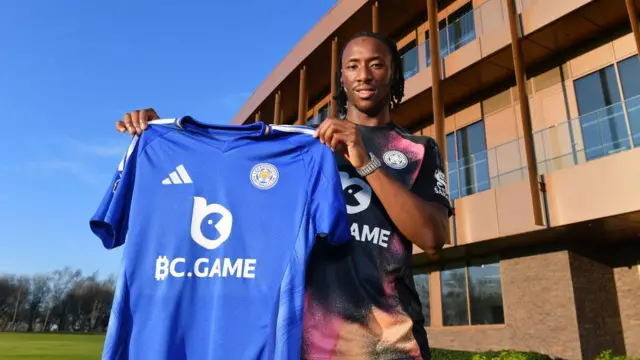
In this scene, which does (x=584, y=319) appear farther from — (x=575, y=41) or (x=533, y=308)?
(x=575, y=41)

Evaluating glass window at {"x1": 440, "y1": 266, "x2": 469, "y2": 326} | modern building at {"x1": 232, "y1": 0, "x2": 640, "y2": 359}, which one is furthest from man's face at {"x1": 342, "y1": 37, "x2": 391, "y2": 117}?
glass window at {"x1": 440, "y1": 266, "x2": 469, "y2": 326}

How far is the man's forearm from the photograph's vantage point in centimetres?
174

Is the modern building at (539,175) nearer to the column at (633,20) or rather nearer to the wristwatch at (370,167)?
the column at (633,20)

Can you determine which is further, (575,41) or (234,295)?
(575,41)

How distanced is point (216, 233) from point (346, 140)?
2.33ft

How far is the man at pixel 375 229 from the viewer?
5.47 feet

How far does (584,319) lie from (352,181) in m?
10.8

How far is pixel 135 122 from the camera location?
2.43 metres

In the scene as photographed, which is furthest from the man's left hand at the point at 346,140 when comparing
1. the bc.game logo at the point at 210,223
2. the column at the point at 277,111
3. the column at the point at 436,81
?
the column at the point at 277,111

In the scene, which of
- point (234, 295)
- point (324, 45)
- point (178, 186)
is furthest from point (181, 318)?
point (324, 45)

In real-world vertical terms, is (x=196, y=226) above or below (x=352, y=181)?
below

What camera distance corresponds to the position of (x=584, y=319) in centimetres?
1069

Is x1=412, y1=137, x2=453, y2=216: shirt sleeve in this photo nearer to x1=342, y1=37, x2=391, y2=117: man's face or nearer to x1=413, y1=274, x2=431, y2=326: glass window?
x1=342, y1=37, x2=391, y2=117: man's face

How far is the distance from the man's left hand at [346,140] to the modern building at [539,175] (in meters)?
9.00
